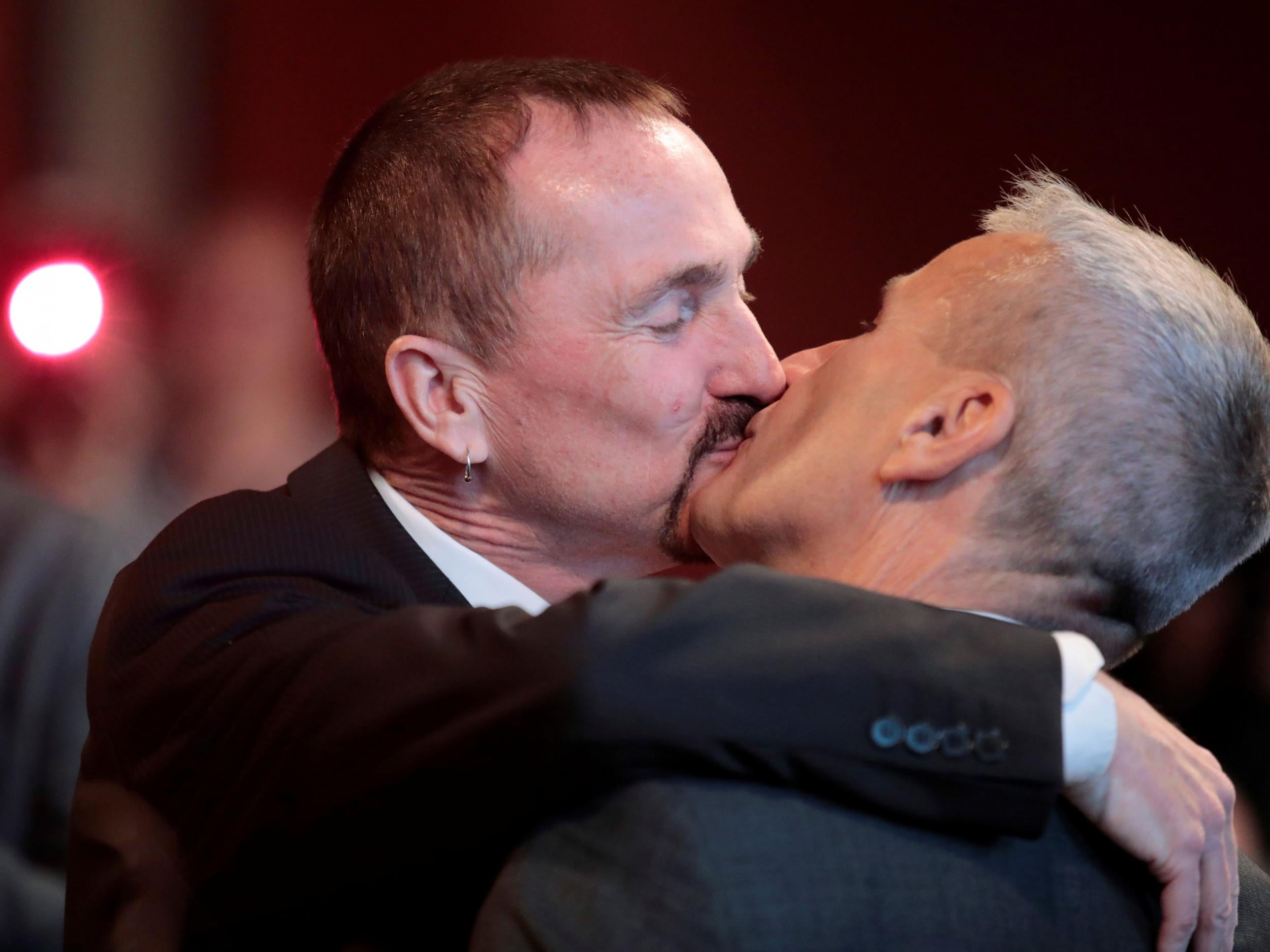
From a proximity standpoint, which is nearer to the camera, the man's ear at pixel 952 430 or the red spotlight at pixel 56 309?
the man's ear at pixel 952 430

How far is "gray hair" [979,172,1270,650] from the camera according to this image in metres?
1.28

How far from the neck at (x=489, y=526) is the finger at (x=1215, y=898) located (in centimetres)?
84

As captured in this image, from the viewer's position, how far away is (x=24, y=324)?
10.1 ft

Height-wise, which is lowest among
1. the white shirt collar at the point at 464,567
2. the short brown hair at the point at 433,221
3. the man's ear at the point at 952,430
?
the white shirt collar at the point at 464,567

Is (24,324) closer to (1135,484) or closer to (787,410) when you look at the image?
(787,410)

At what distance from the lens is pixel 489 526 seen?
179cm

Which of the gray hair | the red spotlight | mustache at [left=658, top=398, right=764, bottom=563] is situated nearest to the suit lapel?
mustache at [left=658, top=398, right=764, bottom=563]

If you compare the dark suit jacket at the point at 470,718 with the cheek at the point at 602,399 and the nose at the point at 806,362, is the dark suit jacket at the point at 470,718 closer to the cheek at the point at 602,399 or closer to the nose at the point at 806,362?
the cheek at the point at 602,399

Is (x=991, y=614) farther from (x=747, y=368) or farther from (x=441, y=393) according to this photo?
(x=441, y=393)

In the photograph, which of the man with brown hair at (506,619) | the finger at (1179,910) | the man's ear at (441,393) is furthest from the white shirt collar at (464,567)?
the finger at (1179,910)

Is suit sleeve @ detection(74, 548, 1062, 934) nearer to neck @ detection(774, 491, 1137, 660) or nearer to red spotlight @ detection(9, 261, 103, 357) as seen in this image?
neck @ detection(774, 491, 1137, 660)

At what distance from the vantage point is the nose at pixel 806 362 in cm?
174

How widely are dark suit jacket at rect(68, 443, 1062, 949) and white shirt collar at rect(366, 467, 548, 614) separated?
274mm

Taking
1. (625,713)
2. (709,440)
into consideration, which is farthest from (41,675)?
(625,713)
